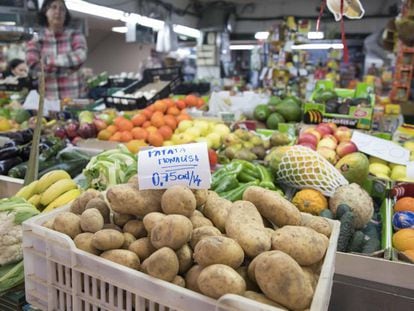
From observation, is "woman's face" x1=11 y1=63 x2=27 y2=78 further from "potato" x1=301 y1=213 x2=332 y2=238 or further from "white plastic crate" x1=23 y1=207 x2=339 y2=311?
"potato" x1=301 y1=213 x2=332 y2=238

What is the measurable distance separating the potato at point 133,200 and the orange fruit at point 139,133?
200cm

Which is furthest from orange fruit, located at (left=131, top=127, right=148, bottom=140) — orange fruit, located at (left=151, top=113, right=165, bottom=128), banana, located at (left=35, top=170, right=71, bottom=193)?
banana, located at (left=35, top=170, right=71, bottom=193)

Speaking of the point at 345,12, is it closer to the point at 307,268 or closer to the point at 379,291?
the point at 379,291

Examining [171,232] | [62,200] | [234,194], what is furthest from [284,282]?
[62,200]

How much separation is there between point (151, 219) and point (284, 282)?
405mm

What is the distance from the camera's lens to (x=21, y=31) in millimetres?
6316

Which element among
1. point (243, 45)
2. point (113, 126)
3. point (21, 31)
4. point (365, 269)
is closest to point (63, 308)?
point (365, 269)

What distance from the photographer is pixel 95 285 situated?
1002 millimetres

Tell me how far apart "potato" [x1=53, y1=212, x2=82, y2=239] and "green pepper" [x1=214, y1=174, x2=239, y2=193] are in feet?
2.80

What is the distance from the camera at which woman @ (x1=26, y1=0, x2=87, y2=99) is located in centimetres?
505

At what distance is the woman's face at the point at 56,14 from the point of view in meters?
4.96

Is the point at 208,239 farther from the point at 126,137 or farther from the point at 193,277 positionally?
the point at 126,137

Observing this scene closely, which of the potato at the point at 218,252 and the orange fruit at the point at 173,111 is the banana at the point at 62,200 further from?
the orange fruit at the point at 173,111

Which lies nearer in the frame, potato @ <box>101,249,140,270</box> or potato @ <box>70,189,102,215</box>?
potato @ <box>101,249,140,270</box>
